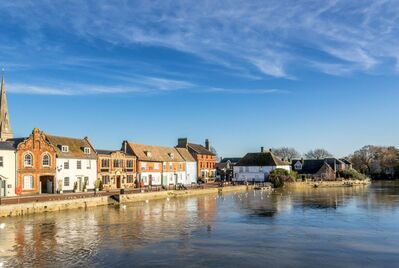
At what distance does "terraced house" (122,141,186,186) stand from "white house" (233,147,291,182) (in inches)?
890

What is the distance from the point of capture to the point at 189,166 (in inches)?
3585

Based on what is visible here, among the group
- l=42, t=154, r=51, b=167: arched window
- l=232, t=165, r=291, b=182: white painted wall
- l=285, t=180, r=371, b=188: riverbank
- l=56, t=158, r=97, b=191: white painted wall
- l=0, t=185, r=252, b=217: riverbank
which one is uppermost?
l=42, t=154, r=51, b=167: arched window

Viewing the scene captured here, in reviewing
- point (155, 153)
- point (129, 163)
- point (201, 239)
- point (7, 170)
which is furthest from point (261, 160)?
point (201, 239)

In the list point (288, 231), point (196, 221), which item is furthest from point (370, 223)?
point (196, 221)

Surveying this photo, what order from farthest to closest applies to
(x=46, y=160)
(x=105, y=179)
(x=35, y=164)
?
(x=105, y=179) → (x=46, y=160) → (x=35, y=164)

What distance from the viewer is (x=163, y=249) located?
2572 cm

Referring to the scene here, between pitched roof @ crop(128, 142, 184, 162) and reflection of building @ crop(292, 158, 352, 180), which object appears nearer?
pitched roof @ crop(128, 142, 184, 162)

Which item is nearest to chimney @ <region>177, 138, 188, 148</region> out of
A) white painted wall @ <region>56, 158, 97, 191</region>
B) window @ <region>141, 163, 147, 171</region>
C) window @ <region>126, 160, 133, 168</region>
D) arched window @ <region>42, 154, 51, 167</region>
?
window @ <region>141, 163, 147, 171</region>

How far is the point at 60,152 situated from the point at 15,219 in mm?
19081

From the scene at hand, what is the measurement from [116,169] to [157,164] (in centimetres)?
1282

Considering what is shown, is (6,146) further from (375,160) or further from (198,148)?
(375,160)

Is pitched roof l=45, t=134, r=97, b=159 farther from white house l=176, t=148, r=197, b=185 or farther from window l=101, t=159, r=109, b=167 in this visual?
white house l=176, t=148, r=197, b=185

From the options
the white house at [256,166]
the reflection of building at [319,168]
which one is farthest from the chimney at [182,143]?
the reflection of building at [319,168]

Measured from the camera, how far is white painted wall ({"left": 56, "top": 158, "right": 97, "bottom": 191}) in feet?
182
